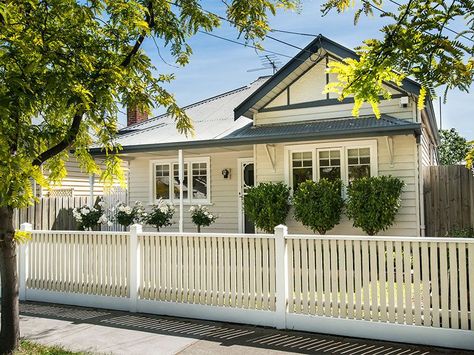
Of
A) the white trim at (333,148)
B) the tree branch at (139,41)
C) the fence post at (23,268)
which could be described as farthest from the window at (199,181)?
the tree branch at (139,41)

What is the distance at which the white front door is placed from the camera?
43.5 ft

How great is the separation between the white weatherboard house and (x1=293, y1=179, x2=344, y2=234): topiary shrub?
1.94ft

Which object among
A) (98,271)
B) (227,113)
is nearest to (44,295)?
(98,271)

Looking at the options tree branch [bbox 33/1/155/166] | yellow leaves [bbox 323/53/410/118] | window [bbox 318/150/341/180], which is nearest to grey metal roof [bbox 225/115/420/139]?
window [bbox 318/150/341/180]

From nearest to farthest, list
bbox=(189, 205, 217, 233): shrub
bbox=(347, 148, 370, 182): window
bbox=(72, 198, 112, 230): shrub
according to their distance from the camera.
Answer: bbox=(347, 148, 370, 182): window
bbox=(72, 198, 112, 230): shrub
bbox=(189, 205, 217, 233): shrub

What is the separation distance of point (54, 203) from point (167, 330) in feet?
22.7

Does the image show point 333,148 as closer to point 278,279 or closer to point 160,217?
point 160,217

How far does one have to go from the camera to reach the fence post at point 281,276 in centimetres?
561

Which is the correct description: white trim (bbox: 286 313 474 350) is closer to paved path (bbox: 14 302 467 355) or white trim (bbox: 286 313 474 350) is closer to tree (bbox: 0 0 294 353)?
paved path (bbox: 14 302 467 355)

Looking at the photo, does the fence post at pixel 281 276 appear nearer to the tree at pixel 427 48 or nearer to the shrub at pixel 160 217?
the tree at pixel 427 48

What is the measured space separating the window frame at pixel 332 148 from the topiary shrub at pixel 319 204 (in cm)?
51

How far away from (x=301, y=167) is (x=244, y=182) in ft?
8.24

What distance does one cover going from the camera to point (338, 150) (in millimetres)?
11039

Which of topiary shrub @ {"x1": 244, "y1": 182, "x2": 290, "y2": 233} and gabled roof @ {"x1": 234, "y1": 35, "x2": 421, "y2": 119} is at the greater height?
gabled roof @ {"x1": 234, "y1": 35, "x2": 421, "y2": 119}
